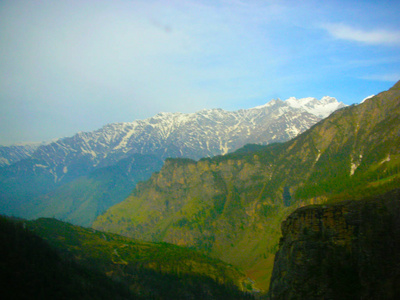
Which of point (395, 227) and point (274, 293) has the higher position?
point (395, 227)

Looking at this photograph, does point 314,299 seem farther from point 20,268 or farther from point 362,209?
point 20,268

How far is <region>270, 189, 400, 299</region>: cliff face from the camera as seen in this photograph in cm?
7238

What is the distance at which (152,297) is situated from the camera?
19838 centimetres

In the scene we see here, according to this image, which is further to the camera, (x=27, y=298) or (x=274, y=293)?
(x=27, y=298)

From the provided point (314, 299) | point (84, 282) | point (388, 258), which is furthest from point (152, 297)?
point (388, 258)

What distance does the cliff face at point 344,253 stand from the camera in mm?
72375

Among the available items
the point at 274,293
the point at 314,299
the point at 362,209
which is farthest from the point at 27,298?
the point at 362,209

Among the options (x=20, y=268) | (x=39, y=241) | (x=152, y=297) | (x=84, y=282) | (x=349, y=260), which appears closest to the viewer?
(x=349, y=260)

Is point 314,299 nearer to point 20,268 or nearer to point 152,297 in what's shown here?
point 20,268

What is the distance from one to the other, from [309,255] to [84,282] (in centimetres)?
10875

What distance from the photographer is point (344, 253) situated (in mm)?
78562

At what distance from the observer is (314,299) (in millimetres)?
76312

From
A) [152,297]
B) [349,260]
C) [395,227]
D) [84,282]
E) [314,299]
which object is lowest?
[152,297]

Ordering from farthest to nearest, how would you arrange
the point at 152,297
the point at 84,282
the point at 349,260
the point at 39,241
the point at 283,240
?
1. the point at 152,297
2. the point at 39,241
3. the point at 84,282
4. the point at 283,240
5. the point at 349,260
